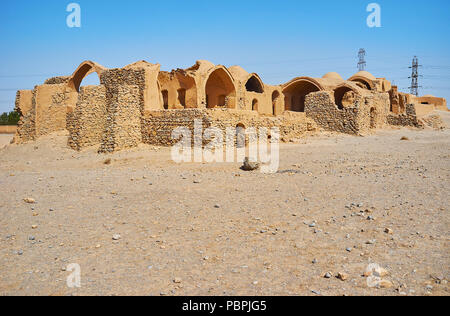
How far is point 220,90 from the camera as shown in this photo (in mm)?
20203

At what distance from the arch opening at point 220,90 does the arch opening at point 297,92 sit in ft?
18.4

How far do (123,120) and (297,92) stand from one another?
51.5 ft

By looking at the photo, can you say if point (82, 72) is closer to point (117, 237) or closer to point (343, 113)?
point (343, 113)

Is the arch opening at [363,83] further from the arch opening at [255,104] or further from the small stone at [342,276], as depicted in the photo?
the small stone at [342,276]

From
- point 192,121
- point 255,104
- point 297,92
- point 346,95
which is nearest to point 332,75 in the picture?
point 297,92

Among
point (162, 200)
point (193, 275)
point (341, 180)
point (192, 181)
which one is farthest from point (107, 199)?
point (341, 180)

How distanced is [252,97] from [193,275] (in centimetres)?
1856

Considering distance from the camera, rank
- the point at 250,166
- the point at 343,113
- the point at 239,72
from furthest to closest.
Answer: the point at 239,72 < the point at 343,113 < the point at 250,166

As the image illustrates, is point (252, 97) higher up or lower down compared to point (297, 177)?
higher up

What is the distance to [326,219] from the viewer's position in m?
4.32

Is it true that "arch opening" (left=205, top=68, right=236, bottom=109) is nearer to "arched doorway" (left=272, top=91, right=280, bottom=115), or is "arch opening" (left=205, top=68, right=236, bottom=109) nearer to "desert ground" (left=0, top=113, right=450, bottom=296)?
"arched doorway" (left=272, top=91, right=280, bottom=115)

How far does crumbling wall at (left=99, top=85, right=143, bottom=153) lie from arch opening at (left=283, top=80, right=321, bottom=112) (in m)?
13.2
